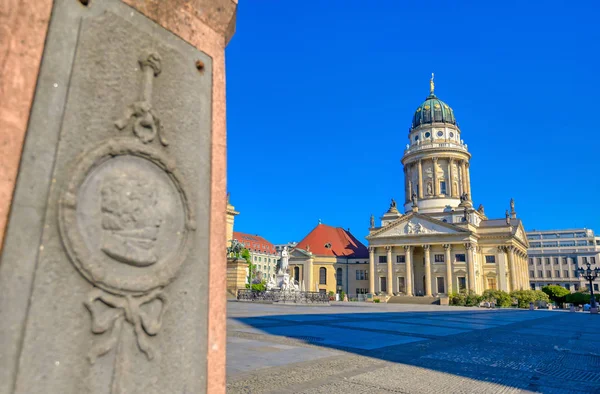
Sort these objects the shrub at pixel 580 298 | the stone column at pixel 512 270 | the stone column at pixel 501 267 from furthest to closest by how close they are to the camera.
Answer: the stone column at pixel 512 270
the stone column at pixel 501 267
the shrub at pixel 580 298

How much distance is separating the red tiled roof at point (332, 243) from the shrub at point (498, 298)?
943 inches

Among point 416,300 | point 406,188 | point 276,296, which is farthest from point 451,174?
point 276,296

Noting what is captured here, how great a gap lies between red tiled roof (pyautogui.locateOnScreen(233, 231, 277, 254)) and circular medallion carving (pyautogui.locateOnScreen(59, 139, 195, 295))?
8537 cm

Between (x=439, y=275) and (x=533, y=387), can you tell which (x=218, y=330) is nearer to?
(x=533, y=387)

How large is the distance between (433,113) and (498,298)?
3418 centimetres

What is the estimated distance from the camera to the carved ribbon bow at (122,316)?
Result: 1842 millimetres

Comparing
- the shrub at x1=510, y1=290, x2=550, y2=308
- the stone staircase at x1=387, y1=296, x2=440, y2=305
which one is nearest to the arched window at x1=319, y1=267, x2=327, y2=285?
the stone staircase at x1=387, y1=296, x2=440, y2=305

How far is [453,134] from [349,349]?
6618 cm

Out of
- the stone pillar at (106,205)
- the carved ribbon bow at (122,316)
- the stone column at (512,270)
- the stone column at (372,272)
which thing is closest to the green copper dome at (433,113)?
the stone column at (512,270)

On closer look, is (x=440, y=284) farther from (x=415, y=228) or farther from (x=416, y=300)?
(x=415, y=228)

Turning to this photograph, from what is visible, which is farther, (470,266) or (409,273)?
(409,273)

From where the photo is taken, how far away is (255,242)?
3676 inches

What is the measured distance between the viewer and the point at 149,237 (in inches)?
83.2

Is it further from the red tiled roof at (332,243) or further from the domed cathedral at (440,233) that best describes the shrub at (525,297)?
the red tiled roof at (332,243)
